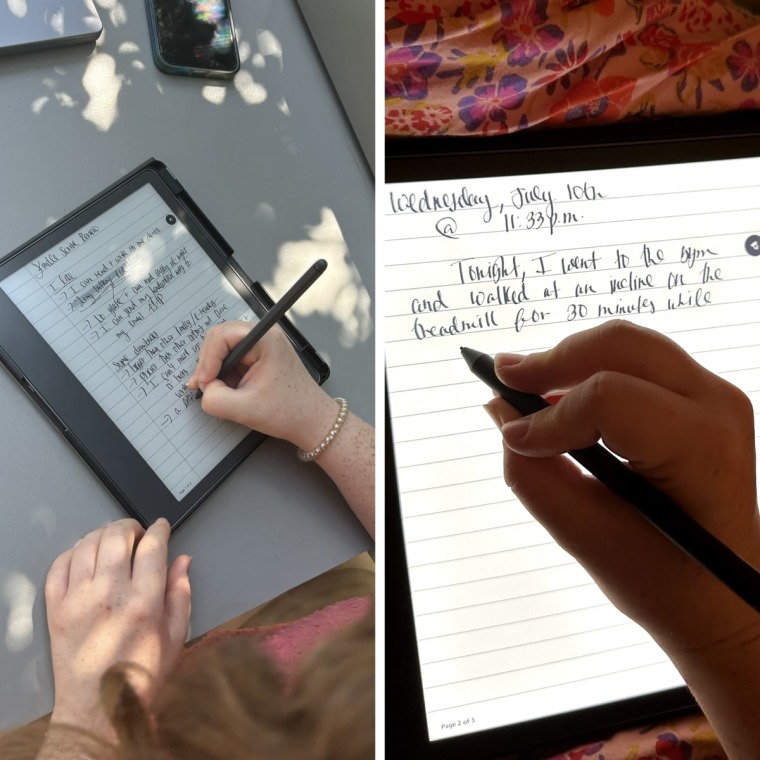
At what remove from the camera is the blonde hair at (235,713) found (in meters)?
0.29

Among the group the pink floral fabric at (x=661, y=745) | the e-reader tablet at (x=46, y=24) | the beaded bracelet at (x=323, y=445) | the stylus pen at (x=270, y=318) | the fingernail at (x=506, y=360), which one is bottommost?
the pink floral fabric at (x=661, y=745)

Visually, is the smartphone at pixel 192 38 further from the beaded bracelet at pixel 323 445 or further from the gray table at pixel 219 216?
the beaded bracelet at pixel 323 445

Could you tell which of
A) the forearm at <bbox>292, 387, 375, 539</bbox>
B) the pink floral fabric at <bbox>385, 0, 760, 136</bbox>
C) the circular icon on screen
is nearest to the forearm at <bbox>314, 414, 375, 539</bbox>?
the forearm at <bbox>292, 387, 375, 539</bbox>

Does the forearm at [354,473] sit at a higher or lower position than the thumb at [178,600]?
lower

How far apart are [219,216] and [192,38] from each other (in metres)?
0.12

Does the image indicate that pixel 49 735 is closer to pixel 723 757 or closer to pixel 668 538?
pixel 668 538

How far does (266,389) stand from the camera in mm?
395

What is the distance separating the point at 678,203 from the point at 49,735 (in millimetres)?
518

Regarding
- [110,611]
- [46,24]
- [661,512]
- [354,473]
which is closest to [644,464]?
[661,512]

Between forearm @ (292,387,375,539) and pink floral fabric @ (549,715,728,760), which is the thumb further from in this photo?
pink floral fabric @ (549,715,728,760)

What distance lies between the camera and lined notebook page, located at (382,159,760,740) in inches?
19.6

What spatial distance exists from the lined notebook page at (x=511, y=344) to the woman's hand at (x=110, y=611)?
0.19 m

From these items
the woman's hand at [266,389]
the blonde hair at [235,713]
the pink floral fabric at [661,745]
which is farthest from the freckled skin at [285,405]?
the pink floral fabric at [661,745]

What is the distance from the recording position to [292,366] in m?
0.41
